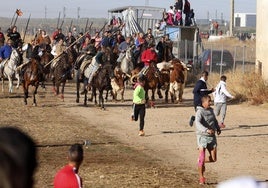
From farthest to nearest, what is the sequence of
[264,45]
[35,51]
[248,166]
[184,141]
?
1. [264,45]
2. [35,51]
3. [184,141]
4. [248,166]

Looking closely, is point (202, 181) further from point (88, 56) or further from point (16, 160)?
point (88, 56)

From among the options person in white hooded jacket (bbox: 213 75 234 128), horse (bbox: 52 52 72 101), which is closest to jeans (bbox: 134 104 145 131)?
person in white hooded jacket (bbox: 213 75 234 128)

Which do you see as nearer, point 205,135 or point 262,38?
point 205,135

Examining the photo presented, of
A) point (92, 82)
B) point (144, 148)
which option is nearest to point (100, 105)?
point (92, 82)

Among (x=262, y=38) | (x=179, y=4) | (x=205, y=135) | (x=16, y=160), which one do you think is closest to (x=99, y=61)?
(x=262, y=38)

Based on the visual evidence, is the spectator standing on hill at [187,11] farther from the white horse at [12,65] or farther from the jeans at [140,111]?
the jeans at [140,111]

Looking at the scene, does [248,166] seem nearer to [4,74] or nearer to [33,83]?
[33,83]

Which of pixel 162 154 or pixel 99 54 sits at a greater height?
pixel 99 54

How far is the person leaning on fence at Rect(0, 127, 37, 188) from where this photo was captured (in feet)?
8.61

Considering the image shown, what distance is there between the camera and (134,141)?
64.9 ft

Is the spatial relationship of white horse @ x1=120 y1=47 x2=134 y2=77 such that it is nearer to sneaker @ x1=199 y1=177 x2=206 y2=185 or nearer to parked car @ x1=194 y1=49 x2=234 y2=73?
parked car @ x1=194 y1=49 x2=234 y2=73

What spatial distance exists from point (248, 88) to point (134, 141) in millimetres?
11581

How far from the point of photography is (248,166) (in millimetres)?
16188

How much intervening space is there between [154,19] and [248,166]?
33584 millimetres
